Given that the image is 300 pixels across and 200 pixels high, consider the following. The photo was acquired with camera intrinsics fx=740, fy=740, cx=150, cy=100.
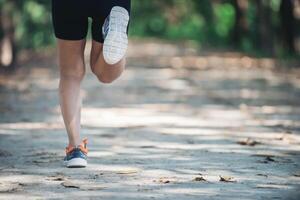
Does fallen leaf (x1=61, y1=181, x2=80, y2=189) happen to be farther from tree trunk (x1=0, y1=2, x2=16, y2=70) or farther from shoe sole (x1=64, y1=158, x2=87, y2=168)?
tree trunk (x1=0, y1=2, x2=16, y2=70)

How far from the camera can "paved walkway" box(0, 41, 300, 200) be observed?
4.35m

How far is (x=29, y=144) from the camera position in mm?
6309

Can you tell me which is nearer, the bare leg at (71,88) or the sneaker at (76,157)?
the sneaker at (76,157)

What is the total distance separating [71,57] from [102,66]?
0.80 ft

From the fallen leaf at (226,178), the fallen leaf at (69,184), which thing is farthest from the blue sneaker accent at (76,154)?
the fallen leaf at (226,178)

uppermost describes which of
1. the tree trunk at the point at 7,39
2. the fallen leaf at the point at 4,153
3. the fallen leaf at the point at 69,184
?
the tree trunk at the point at 7,39

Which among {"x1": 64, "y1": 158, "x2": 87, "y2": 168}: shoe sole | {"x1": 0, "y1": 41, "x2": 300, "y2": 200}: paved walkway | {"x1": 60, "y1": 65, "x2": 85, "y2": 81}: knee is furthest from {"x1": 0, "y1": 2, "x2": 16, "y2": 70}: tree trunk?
{"x1": 64, "y1": 158, "x2": 87, "y2": 168}: shoe sole

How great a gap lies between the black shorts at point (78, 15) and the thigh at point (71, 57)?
5cm

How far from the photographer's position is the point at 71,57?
5168 mm

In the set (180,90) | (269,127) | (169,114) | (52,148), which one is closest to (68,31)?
(52,148)

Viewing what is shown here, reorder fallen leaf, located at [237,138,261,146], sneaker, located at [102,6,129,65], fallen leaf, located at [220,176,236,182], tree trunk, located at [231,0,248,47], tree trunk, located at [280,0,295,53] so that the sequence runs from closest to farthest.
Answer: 1. fallen leaf, located at [220,176,236,182]
2. sneaker, located at [102,6,129,65]
3. fallen leaf, located at [237,138,261,146]
4. tree trunk, located at [280,0,295,53]
5. tree trunk, located at [231,0,248,47]

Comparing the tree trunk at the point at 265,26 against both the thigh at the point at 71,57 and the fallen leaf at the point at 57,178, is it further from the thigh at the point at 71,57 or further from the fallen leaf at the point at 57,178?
the fallen leaf at the point at 57,178

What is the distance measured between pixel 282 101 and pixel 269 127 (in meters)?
2.87

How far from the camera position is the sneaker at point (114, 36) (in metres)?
4.72
